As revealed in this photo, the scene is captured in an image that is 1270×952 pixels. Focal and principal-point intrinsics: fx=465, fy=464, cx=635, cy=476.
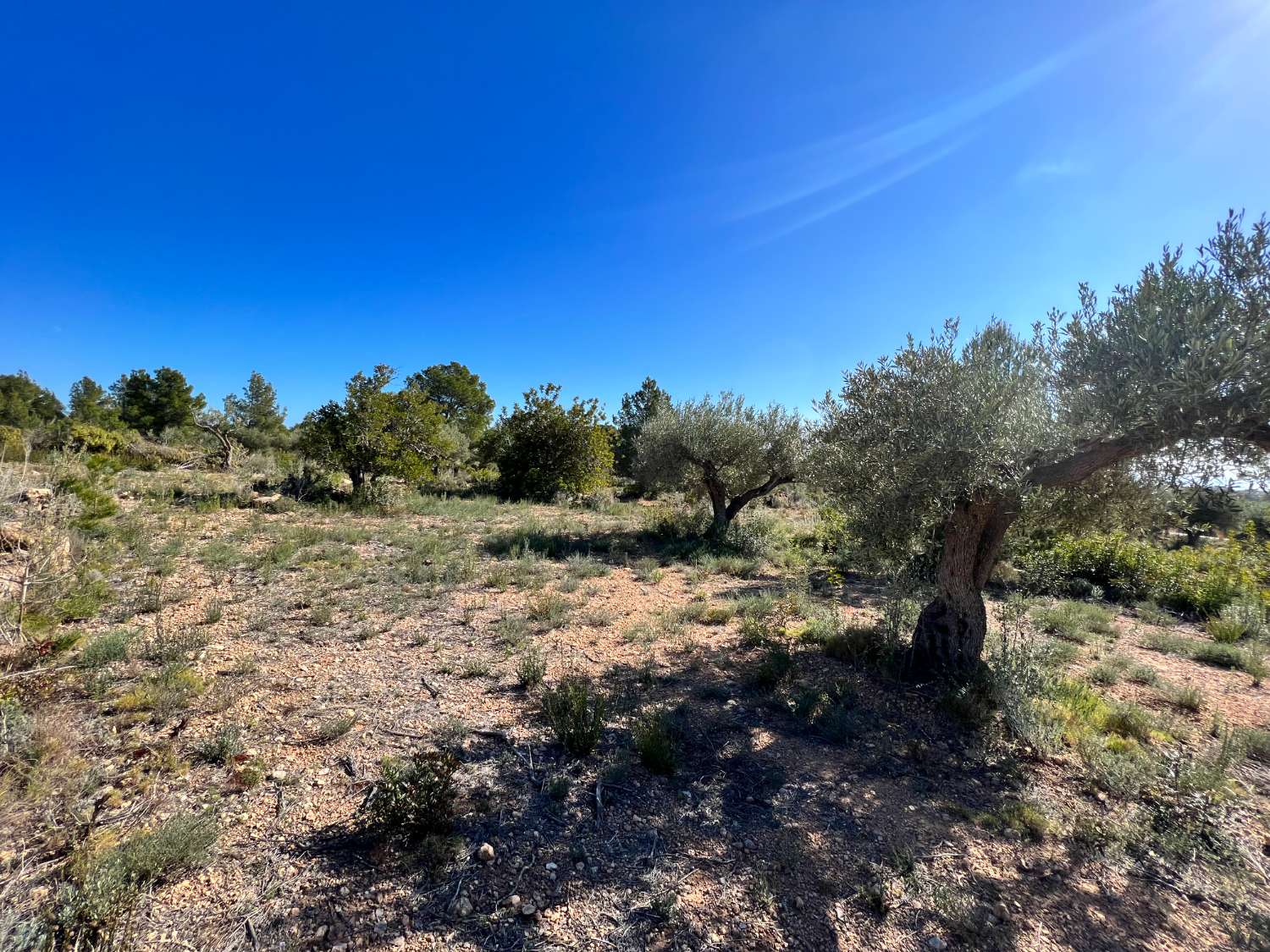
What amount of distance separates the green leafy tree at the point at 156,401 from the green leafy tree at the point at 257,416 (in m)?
3.05

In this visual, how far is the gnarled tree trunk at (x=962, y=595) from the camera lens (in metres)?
5.36

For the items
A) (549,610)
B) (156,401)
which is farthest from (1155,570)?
(156,401)

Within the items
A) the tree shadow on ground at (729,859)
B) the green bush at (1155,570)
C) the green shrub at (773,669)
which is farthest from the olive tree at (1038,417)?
the green bush at (1155,570)

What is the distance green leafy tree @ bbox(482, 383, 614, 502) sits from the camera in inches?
784

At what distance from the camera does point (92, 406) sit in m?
37.4

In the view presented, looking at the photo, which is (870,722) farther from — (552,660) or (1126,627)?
(1126,627)

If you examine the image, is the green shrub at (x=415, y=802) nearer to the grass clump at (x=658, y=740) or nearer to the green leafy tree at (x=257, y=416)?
the grass clump at (x=658, y=740)

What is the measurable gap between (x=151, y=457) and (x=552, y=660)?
25.2 meters

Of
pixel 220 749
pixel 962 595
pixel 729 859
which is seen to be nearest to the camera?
pixel 729 859

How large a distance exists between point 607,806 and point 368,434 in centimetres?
1522

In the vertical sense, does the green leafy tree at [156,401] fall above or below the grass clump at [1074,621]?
above

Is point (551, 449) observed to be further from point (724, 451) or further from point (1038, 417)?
point (1038, 417)

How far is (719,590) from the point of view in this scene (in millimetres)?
9328

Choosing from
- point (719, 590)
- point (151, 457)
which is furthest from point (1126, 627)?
point (151, 457)
